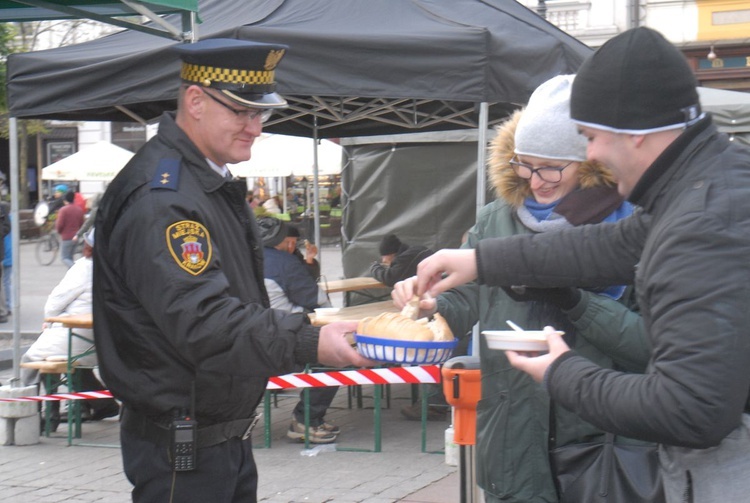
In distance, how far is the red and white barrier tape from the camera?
5.95 metres

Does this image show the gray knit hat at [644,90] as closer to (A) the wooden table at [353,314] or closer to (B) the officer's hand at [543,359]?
(B) the officer's hand at [543,359]

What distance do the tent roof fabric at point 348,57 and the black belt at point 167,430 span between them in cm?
312

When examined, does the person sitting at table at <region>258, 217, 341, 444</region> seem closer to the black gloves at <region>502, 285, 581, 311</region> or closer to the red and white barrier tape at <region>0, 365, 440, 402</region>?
the red and white barrier tape at <region>0, 365, 440, 402</region>

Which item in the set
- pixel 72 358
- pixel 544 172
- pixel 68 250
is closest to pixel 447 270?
pixel 544 172

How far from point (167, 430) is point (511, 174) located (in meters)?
1.28

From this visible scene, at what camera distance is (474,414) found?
140 inches

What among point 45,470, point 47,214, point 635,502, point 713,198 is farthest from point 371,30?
point 47,214

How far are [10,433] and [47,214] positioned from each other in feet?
76.6

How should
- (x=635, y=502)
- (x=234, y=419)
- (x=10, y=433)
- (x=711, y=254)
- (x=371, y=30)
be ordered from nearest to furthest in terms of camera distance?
(x=711, y=254), (x=635, y=502), (x=234, y=419), (x=371, y=30), (x=10, y=433)

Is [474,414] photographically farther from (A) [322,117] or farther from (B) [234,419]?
(A) [322,117]

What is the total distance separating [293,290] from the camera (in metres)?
7.74

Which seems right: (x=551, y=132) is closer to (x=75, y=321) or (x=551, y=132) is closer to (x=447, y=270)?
(x=447, y=270)

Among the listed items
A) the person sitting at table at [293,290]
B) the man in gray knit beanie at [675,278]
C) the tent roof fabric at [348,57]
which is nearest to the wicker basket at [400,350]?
the man in gray knit beanie at [675,278]

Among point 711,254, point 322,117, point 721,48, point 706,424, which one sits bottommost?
point 706,424
